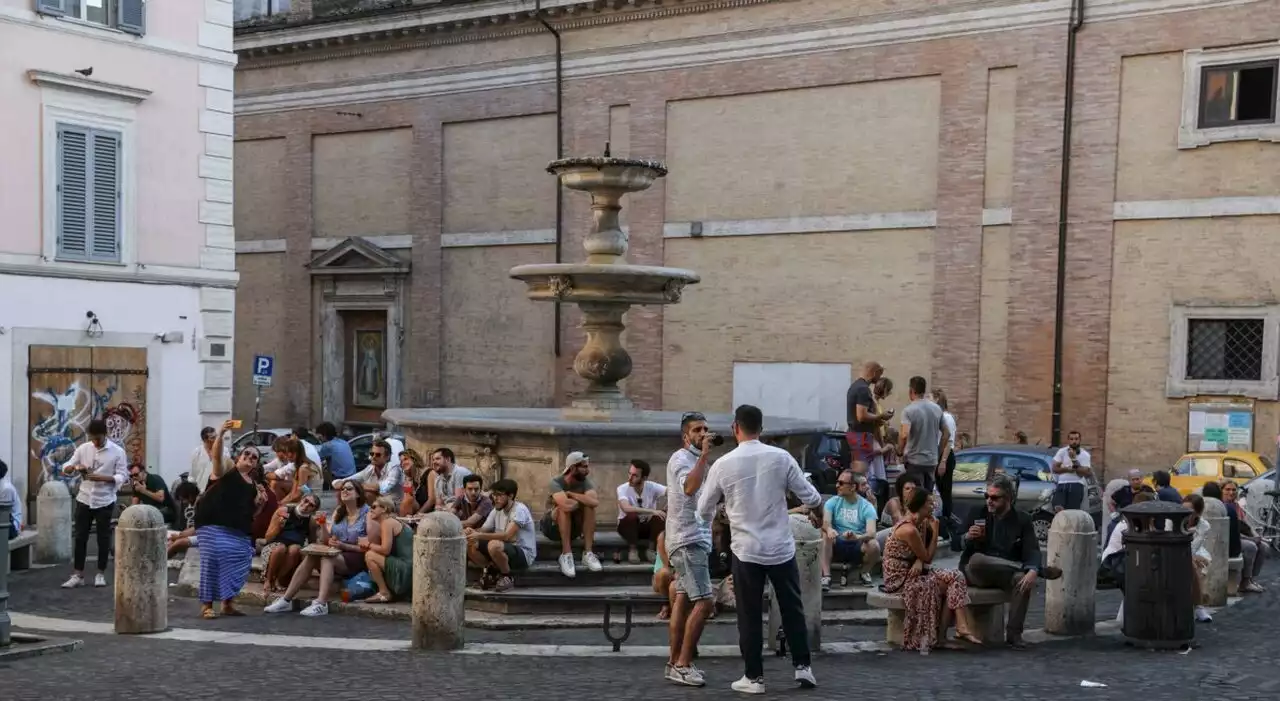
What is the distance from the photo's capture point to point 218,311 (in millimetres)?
24422

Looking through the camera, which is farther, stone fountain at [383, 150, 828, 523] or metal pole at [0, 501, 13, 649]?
stone fountain at [383, 150, 828, 523]

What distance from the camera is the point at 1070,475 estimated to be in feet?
62.9

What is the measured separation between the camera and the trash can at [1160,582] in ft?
38.0

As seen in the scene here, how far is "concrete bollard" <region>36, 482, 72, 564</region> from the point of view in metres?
17.7

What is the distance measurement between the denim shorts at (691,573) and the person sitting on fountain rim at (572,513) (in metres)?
3.25

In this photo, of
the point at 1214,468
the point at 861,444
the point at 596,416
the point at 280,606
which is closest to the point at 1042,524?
the point at 861,444

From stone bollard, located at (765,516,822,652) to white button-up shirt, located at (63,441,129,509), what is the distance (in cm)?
775

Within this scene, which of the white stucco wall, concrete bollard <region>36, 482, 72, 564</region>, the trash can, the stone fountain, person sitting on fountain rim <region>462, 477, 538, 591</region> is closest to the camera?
the trash can

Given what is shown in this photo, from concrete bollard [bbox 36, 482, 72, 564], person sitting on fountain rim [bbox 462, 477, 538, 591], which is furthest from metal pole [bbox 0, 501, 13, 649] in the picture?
concrete bollard [bbox 36, 482, 72, 564]

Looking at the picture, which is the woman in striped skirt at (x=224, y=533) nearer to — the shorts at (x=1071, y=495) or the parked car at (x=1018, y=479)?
the parked car at (x=1018, y=479)

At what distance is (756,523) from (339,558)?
5.39 metres

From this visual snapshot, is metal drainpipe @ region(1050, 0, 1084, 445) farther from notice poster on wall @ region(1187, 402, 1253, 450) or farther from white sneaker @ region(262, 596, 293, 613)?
white sneaker @ region(262, 596, 293, 613)

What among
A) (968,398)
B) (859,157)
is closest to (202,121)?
(859,157)

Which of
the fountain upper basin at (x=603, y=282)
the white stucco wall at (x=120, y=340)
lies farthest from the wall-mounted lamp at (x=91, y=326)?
the fountain upper basin at (x=603, y=282)
